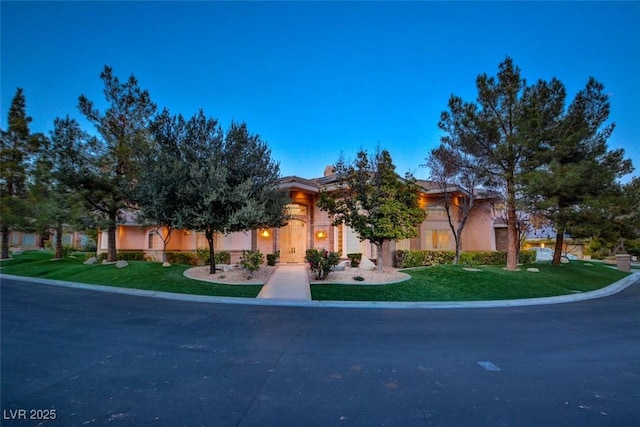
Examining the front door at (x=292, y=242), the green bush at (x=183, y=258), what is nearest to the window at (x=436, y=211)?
the front door at (x=292, y=242)

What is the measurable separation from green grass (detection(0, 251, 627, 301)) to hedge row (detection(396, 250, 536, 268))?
402 cm

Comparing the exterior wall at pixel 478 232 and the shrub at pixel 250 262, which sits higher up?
the exterior wall at pixel 478 232

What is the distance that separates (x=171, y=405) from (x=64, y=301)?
937 centimetres

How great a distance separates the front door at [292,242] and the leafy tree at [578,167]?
12694 mm

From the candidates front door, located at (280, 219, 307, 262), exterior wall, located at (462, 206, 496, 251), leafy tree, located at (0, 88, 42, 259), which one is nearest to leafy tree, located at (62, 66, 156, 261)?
leafy tree, located at (0, 88, 42, 259)

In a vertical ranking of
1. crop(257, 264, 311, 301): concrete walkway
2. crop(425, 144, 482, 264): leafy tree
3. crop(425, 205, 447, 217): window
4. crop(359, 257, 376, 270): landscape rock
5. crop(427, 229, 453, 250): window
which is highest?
crop(425, 144, 482, 264): leafy tree

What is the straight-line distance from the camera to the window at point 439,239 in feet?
71.6

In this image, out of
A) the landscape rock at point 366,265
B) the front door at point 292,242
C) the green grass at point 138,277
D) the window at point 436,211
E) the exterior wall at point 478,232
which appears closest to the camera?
the green grass at point 138,277

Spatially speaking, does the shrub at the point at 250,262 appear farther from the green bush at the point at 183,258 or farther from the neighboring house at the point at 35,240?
the neighboring house at the point at 35,240

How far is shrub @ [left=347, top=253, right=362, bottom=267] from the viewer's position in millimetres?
18281

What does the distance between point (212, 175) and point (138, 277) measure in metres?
5.96

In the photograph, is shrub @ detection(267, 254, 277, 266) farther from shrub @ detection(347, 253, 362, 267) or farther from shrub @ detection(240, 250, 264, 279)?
shrub @ detection(347, 253, 362, 267)

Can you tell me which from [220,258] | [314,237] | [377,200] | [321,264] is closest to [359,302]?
[321,264]

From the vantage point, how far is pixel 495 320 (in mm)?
8117
